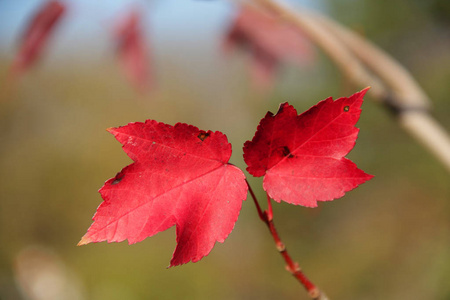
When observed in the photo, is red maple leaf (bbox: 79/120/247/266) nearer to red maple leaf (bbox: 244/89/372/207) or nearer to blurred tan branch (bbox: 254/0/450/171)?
red maple leaf (bbox: 244/89/372/207)

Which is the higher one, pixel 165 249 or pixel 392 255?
pixel 165 249

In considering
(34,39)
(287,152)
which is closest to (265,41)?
(34,39)

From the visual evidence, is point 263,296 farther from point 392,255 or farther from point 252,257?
point 392,255

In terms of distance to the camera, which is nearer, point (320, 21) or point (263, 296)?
point (320, 21)

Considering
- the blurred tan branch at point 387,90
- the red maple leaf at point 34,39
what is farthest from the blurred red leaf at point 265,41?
the red maple leaf at point 34,39

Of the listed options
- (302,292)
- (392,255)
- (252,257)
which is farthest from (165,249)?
(392,255)

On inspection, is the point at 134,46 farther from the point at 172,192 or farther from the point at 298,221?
the point at 298,221

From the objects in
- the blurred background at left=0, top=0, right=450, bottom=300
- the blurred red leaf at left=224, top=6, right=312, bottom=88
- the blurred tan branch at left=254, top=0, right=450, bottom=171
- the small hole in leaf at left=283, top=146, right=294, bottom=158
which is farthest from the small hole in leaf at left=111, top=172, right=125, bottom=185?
the blurred background at left=0, top=0, right=450, bottom=300
